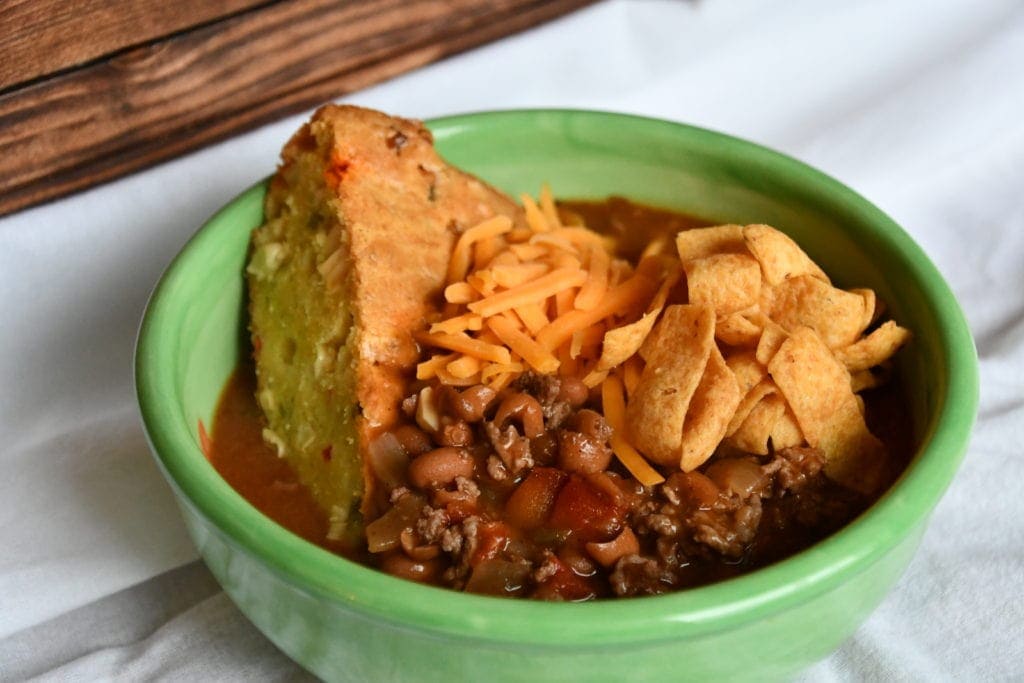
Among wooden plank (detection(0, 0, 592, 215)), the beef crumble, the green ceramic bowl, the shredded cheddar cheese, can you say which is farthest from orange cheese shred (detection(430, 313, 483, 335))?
wooden plank (detection(0, 0, 592, 215))

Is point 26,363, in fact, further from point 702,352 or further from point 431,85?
point 702,352

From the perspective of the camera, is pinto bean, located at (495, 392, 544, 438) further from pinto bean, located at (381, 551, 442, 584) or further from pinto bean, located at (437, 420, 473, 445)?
pinto bean, located at (381, 551, 442, 584)

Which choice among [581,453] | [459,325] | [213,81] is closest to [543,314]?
[459,325]

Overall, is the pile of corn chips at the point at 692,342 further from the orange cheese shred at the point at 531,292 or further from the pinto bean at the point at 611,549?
the pinto bean at the point at 611,549

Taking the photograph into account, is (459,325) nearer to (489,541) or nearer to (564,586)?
(489,541)

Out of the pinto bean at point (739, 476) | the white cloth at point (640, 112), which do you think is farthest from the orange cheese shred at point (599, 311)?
the white cloth at point (640, 112)
